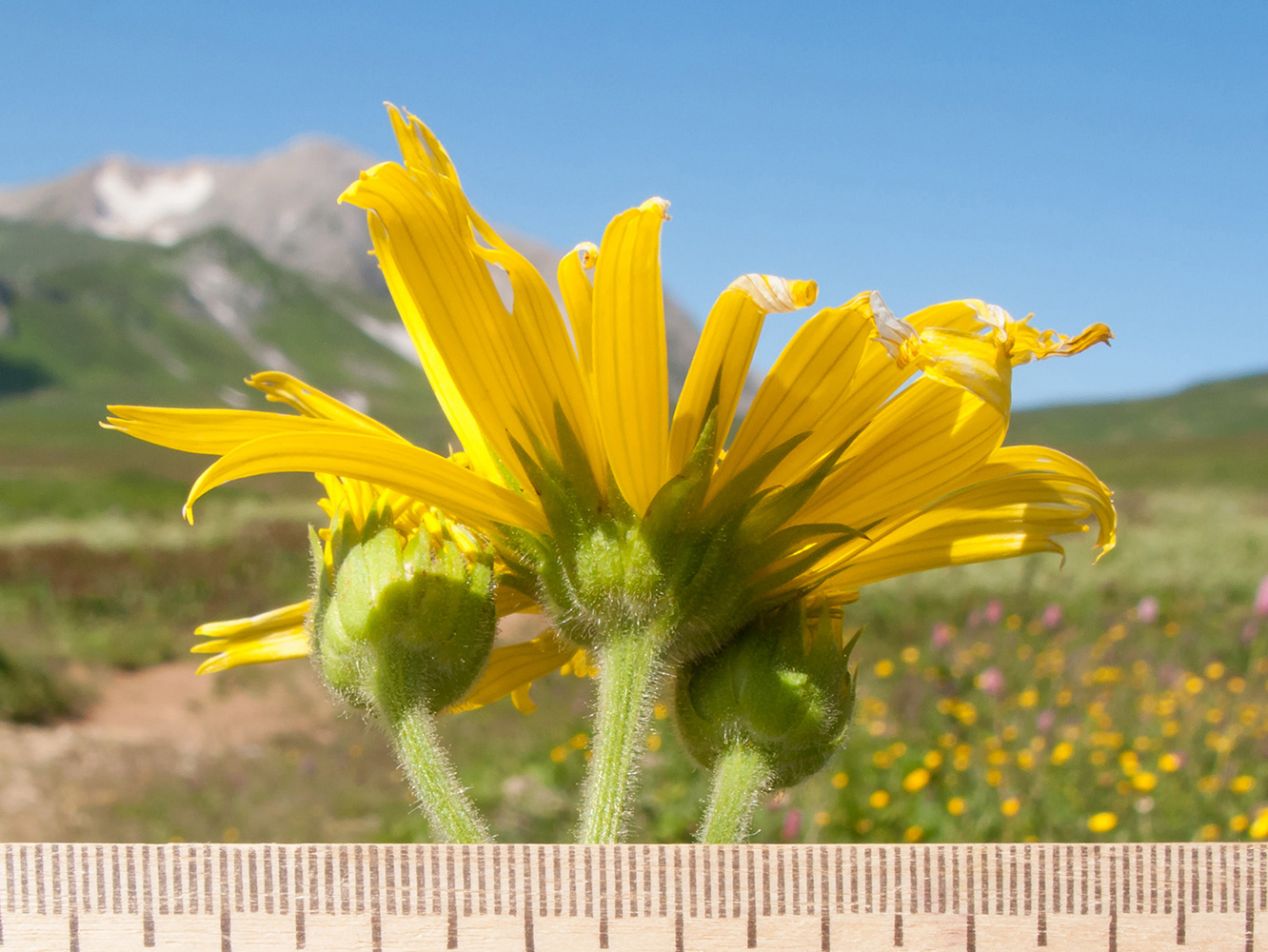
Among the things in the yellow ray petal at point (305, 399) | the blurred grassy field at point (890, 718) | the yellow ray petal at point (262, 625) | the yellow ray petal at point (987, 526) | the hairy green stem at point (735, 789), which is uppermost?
the yellow ray petal at point (305, 399)

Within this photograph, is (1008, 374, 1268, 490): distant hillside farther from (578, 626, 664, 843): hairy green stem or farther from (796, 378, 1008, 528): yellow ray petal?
(578, 626, 664, 843): hairy green stem

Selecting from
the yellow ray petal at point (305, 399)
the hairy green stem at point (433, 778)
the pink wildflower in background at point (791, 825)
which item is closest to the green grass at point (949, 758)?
the pink wildflower in background at point (791, 825)

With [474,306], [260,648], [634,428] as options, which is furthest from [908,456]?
[260,648]

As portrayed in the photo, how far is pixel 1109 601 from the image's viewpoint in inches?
623

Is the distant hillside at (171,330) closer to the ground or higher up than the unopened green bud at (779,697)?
higher up

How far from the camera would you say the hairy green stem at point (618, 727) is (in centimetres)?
147

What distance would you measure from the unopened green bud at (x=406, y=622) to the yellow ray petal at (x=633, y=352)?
0.31 metres

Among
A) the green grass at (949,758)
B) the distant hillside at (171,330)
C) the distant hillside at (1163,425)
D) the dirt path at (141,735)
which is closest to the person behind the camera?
the green grass at (949,758)

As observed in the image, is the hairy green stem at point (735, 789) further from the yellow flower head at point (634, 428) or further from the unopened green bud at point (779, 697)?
the yellow flower head at point (634, 428)

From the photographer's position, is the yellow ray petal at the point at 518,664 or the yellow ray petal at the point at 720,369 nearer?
the yellow ray petal at the point at 720,369

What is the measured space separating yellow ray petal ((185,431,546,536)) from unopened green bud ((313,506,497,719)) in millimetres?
120

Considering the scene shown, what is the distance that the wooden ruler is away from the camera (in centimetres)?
152

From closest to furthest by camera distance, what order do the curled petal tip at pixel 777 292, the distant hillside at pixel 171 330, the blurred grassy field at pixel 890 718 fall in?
the curled petal tip at pixel 777 292, the blurred grassy field at pixel 890 718, the distant hillside at pixel 171 330

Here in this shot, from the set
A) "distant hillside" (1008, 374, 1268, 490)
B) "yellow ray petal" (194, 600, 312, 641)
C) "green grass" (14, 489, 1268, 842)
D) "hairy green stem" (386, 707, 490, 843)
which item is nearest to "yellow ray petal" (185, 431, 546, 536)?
"hairy green stem" (386, 707, 490, 843)
